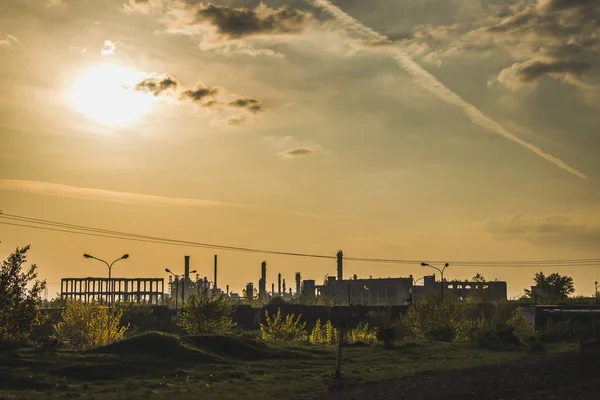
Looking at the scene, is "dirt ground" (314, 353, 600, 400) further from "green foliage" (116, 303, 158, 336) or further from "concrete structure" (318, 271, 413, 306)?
"concrete structure" (318, 271, 413, 306)

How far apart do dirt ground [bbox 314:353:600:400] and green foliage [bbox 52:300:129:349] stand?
42244 millimetres

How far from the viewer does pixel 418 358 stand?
154 ft

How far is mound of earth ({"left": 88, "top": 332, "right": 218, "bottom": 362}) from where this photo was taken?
141 ft

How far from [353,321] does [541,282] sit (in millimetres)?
67475

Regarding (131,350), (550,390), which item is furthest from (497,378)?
(131,350)

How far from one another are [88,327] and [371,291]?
117330 millimetres

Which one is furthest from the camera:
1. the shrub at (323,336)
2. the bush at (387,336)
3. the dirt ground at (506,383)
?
the shrub at (323,336)

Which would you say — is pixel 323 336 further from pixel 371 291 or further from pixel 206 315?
pixel 371 291

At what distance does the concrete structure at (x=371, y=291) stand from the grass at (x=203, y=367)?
12497 centimetres

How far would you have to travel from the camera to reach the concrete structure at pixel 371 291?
17662 cm

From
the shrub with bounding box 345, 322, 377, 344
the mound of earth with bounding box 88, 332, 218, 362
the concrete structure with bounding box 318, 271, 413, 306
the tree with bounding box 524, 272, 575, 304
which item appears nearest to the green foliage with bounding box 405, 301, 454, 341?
the shrub with bounding box 345, 322, 377, 344

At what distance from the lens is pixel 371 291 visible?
7131 inches

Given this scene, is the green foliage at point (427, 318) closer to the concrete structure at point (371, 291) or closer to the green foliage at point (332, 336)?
the green foliage at point (332, 336)

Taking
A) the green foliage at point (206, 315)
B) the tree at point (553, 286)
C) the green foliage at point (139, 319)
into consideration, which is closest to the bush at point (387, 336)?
the green foliage at point (206, 315)
